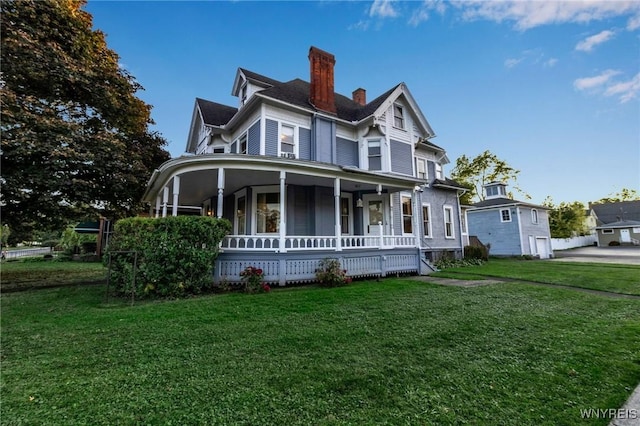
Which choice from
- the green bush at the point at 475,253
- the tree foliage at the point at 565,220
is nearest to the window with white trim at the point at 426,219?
the green bush at the point at 475,253

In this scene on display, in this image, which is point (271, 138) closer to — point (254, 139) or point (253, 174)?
point (254, 139)

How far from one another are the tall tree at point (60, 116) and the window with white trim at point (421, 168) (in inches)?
602

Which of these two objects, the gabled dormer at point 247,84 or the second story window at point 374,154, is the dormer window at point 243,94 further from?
the second story window at point 374,154

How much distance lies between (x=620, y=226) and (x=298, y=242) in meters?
53.3

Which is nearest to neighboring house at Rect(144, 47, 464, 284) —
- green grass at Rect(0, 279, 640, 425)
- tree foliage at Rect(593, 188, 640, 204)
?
green grass at Rect(0, 279, 640, 425)

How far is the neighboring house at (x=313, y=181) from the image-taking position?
8789 millimetres

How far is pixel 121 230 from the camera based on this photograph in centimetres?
746

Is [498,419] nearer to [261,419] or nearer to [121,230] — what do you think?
[261,419]

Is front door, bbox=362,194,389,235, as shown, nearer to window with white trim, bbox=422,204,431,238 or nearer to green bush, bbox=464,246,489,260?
window with white trim, bbox=422,204,431,238

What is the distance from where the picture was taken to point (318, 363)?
3.37 meters

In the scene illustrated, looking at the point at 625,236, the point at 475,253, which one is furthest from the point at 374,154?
the point at 625,236

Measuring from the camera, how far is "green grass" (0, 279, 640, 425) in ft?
8.06

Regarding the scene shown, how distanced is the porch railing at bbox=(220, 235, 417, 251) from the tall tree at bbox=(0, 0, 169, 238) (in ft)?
25.1

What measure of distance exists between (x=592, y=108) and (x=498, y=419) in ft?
67.5
